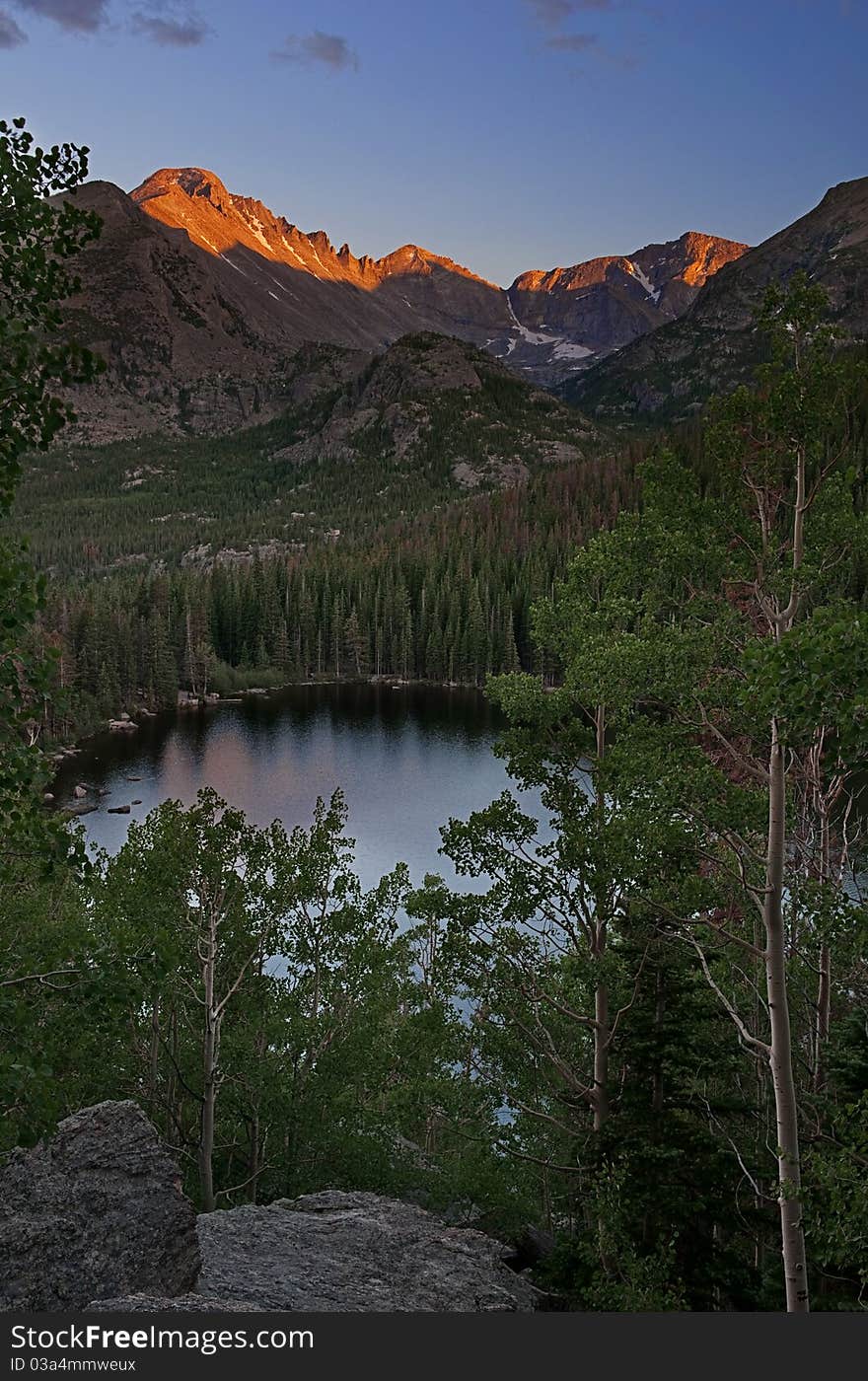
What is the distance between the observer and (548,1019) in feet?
57.8

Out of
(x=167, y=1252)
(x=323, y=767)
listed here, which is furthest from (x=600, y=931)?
(x=323, y=767)

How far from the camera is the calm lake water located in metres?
57.8

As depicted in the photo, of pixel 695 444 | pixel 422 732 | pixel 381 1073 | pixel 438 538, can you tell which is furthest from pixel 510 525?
pixel 381 1073

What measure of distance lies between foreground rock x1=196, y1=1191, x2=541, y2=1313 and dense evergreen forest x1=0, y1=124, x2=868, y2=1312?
1.36 metres

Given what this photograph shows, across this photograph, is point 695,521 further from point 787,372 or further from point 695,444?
point 695,444

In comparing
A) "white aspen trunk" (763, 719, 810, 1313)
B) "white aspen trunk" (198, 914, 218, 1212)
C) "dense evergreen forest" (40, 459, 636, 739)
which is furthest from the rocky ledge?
"dense evergreen forest" (40, 459, 636, 739)

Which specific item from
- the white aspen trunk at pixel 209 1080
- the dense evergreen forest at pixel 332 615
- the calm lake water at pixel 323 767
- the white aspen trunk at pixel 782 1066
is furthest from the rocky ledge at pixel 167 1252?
the dense evergreen forest at pixel 332 615

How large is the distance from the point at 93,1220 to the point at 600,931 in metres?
7.64

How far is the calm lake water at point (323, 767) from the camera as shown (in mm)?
57812

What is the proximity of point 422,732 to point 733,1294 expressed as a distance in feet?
247

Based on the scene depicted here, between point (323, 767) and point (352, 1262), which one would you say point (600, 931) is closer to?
point (352, 1262)

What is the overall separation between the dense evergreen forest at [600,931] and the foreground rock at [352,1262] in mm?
1358

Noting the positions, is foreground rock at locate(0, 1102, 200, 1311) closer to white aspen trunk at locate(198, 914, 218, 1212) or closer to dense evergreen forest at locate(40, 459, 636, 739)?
white aspen trunk at locate(198, 914, 218, 1212)

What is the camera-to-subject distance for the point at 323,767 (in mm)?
74062
